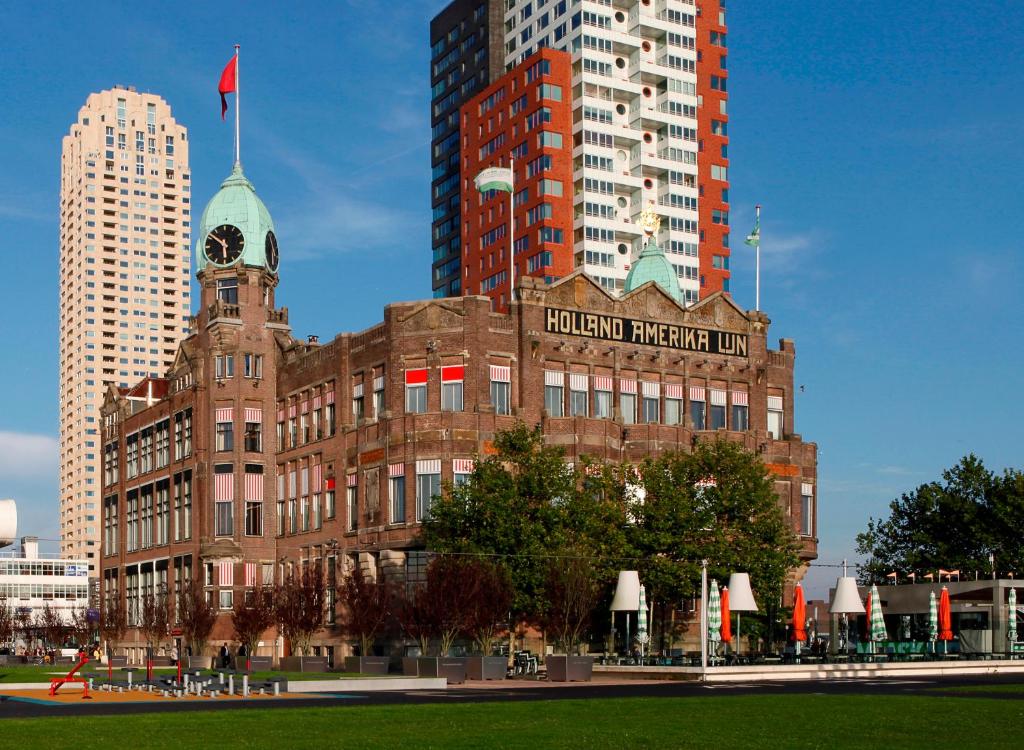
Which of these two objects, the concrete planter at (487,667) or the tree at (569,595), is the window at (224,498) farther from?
the concrete planter at (487,667)

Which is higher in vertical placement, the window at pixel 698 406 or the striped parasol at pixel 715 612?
the window at pixel 698 406

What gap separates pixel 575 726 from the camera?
110 ft

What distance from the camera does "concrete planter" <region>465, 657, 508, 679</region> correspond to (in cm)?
6450

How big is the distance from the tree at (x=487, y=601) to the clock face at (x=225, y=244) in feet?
128

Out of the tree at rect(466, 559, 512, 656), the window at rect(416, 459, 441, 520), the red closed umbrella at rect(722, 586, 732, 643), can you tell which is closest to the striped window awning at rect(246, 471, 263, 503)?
the window at rect(416, 459, 441, 520)

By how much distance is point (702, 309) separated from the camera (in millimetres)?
95188

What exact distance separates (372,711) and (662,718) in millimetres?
8401

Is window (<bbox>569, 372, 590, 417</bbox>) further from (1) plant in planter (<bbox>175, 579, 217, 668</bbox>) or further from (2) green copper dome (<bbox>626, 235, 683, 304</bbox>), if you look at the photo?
(1) plant in planter (<bbox>175, 579, 217, 668</bbox>)

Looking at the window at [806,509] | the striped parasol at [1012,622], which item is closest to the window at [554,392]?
the window at [806,509]

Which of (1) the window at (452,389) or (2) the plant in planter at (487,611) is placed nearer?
(2) the plant in planter at (487,611)

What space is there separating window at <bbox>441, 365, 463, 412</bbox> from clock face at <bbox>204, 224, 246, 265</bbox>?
24220mm

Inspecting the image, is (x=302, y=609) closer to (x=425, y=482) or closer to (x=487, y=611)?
(x=425, y=482)

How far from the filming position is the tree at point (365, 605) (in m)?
75.8

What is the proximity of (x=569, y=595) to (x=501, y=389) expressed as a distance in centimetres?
1871
